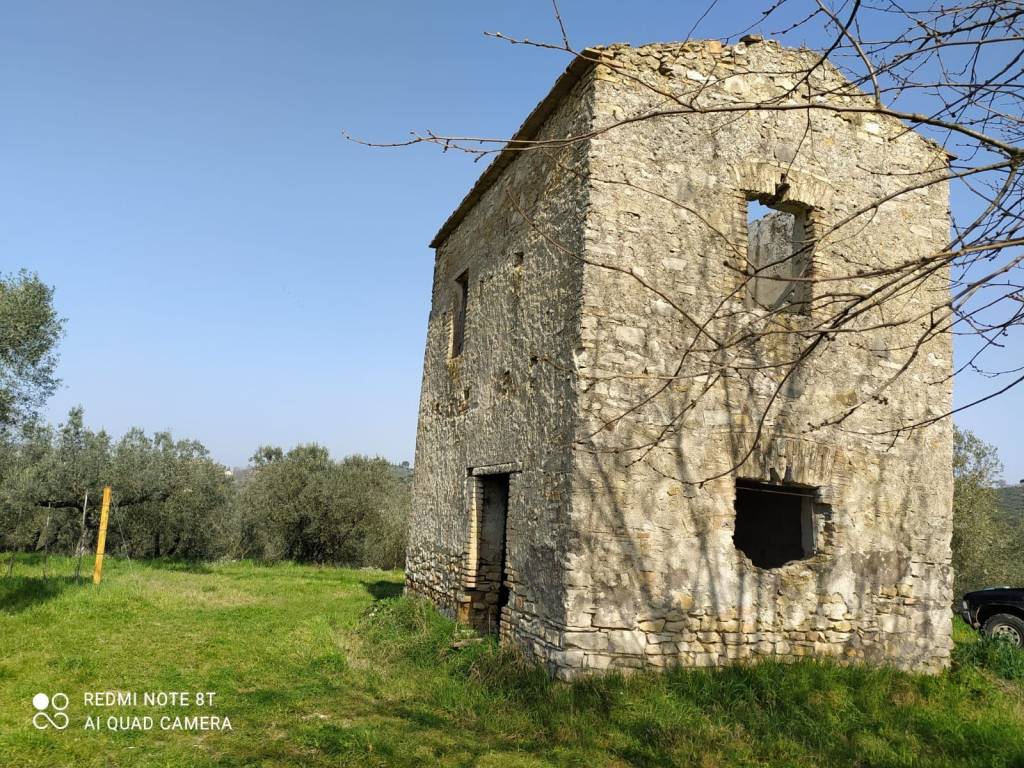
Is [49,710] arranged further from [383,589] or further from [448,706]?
[383,589]

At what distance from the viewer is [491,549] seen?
8.70 metres

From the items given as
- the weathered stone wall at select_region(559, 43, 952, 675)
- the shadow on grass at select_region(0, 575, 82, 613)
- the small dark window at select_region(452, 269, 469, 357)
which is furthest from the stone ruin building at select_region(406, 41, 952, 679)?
the shadow on grass at select_region(0, 575, 82, 613)

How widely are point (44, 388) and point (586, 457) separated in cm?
1190

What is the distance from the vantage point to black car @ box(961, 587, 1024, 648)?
10031 millimetres

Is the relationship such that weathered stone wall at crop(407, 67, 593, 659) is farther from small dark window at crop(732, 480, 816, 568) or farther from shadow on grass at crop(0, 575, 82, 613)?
shadow on grass at crop(0, 575, 82, 613)

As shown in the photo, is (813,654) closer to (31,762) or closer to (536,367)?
(536,367)

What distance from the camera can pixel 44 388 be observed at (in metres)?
13.2

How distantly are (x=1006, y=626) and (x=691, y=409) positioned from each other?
7.71 metres

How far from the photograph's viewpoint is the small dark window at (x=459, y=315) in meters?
10.5

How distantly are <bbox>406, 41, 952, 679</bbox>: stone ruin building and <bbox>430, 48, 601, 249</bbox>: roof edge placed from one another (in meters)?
0.04

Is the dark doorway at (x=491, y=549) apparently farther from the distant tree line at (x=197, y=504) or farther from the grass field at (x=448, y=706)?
the distant tree line at (x=197, y=504)

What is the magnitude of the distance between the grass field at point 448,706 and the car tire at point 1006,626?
2.85 metres

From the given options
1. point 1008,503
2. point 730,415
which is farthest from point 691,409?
point 1008,503

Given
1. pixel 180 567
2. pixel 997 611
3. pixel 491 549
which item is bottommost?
pixel 180 567
